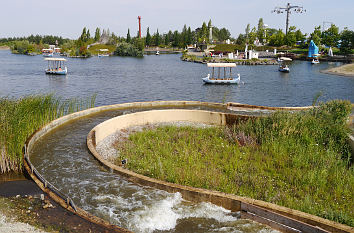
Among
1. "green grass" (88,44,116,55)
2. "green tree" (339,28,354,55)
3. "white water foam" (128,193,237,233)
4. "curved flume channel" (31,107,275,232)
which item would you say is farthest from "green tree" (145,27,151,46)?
"white water foam" (128,193,237,233)

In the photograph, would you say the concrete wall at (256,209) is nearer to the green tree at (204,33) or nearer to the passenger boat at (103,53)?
the passenger boat at (103,53)

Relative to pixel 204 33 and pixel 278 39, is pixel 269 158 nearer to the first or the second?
pixel 278 39

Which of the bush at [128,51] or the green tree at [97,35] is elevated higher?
the green tree at [97,35]

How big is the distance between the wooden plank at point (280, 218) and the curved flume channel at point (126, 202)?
11.2 inches

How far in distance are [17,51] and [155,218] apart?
15950 centimetres

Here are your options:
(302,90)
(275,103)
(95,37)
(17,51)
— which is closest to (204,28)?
(95,37)

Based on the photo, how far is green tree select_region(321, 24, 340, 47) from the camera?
120 meters

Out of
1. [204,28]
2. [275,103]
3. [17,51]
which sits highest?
[204,28]

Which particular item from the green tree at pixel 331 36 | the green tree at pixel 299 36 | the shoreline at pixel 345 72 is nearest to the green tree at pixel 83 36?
the green tree at pixel 299 36

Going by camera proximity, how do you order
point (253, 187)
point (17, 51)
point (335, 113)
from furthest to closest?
point (17, 51) → point (335, 113) → point (253, 187)

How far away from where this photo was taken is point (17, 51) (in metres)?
145

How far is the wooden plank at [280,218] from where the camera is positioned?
7.04m

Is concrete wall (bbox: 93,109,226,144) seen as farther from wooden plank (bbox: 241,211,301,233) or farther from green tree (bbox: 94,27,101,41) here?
green tree (bbox: 94,27,101,41)

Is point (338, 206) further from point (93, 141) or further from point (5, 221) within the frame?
point (93, 141)
